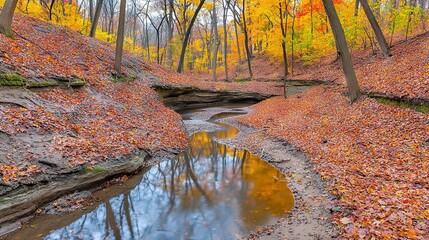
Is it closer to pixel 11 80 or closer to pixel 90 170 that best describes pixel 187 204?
pixel 90 170

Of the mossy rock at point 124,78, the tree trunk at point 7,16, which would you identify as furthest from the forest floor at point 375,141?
the tree trunk at point 7,16

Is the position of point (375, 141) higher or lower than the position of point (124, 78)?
lower

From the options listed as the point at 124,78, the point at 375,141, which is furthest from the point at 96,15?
the point at 375,141

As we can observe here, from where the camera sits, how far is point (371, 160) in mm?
7910

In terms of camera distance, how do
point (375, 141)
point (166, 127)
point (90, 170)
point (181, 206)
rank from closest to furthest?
point (181, 206) → point (90, 170) → point (375, 141) → point (166, 127)

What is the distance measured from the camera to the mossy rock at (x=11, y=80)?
8.79 meters

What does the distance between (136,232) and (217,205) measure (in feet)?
7.35

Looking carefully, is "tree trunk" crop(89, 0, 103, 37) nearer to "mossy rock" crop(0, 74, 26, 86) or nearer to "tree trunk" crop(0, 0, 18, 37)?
"tree trunk" crop(0, 0, 18, 37)

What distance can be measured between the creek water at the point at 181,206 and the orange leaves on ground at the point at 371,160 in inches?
66.4

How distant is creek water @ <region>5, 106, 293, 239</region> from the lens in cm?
612

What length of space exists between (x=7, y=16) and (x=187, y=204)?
11.1 metres

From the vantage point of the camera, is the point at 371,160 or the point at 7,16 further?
the point at 7,16

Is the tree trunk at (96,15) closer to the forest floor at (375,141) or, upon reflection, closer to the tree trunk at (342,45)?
the forest floor at (375,141)

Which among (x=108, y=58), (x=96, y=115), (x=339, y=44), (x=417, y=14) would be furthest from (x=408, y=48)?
(x=108, y=58)
